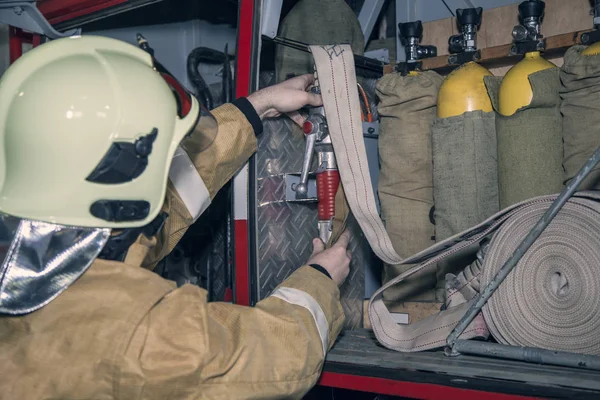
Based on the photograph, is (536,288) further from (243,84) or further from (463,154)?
(243,84)

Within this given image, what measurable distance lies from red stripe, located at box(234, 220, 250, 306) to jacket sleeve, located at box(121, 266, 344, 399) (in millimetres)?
585

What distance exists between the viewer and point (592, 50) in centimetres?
233

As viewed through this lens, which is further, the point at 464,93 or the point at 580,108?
the point at 464,93

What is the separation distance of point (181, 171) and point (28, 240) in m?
0.77

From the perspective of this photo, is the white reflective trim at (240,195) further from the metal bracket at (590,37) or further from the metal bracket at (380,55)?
the metal bracket at (590,37)

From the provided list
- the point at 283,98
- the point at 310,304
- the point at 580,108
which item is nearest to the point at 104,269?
the point at 310,304

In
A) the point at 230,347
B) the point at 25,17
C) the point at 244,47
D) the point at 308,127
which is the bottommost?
the point at 230,347

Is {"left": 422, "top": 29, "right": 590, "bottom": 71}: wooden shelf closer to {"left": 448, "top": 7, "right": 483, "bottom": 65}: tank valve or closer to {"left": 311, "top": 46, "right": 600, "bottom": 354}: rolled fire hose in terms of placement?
{"left": 448, "top": 7, "right": 483, "bottom": 65}: tank valve

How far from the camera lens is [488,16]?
304cm

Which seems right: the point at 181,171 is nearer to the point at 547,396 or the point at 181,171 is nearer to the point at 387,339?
the point at 387,339

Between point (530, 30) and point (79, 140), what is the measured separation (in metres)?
1.78

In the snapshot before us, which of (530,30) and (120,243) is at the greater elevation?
(530,30)

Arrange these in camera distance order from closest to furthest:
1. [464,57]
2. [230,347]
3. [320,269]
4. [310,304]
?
[230,347]
[310,304]
[320,269]
[464,57]

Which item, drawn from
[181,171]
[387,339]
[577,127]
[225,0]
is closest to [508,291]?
[387,339]
